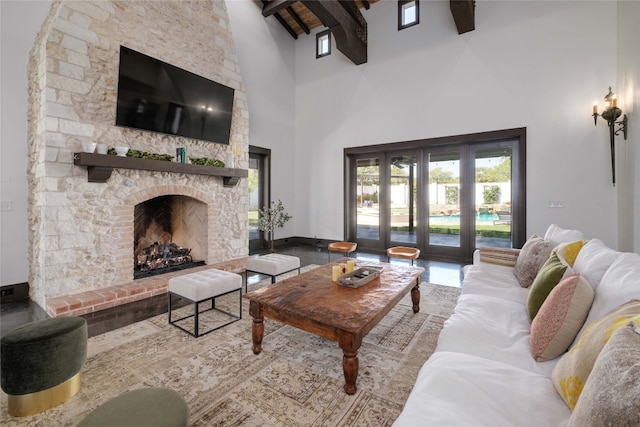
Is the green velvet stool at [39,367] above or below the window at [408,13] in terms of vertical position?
below

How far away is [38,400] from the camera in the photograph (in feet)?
5.49

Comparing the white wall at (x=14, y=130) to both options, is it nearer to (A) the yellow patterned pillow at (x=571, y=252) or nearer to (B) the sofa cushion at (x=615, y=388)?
(B) the sofa cushion at (x=615, y=388)

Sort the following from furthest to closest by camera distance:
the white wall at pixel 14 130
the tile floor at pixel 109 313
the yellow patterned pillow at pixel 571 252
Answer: the white wall at pixel 14 130 < the tile floor at pixel 109 313 < the yellow patterned pillow at pixel 571 252

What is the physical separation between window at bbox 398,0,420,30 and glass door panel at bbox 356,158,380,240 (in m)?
2.80

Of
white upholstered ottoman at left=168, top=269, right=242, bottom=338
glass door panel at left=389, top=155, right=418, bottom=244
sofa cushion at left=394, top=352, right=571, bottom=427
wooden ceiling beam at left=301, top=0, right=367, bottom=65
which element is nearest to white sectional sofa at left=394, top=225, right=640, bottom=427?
sofa cushion at left=394, top=352, right=571, bottom=427

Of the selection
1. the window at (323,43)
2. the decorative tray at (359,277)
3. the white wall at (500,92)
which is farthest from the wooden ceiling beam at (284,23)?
the decorative tray at (359,277)

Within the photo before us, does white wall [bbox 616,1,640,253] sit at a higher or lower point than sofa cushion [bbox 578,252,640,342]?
higher

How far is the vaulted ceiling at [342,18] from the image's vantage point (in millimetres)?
4895

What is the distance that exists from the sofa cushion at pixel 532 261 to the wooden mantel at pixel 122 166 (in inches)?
164

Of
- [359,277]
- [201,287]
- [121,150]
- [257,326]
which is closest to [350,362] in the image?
[257,326]

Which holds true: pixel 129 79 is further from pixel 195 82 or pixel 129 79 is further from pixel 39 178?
pixel 39 178

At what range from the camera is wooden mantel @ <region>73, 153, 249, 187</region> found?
324 cm

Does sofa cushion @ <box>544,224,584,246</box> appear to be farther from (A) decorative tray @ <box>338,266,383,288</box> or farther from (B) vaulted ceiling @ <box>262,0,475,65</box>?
(B) vaulted ceiling @ <box>262,0,475,65</box>

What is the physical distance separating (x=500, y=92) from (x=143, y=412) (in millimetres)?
6179
